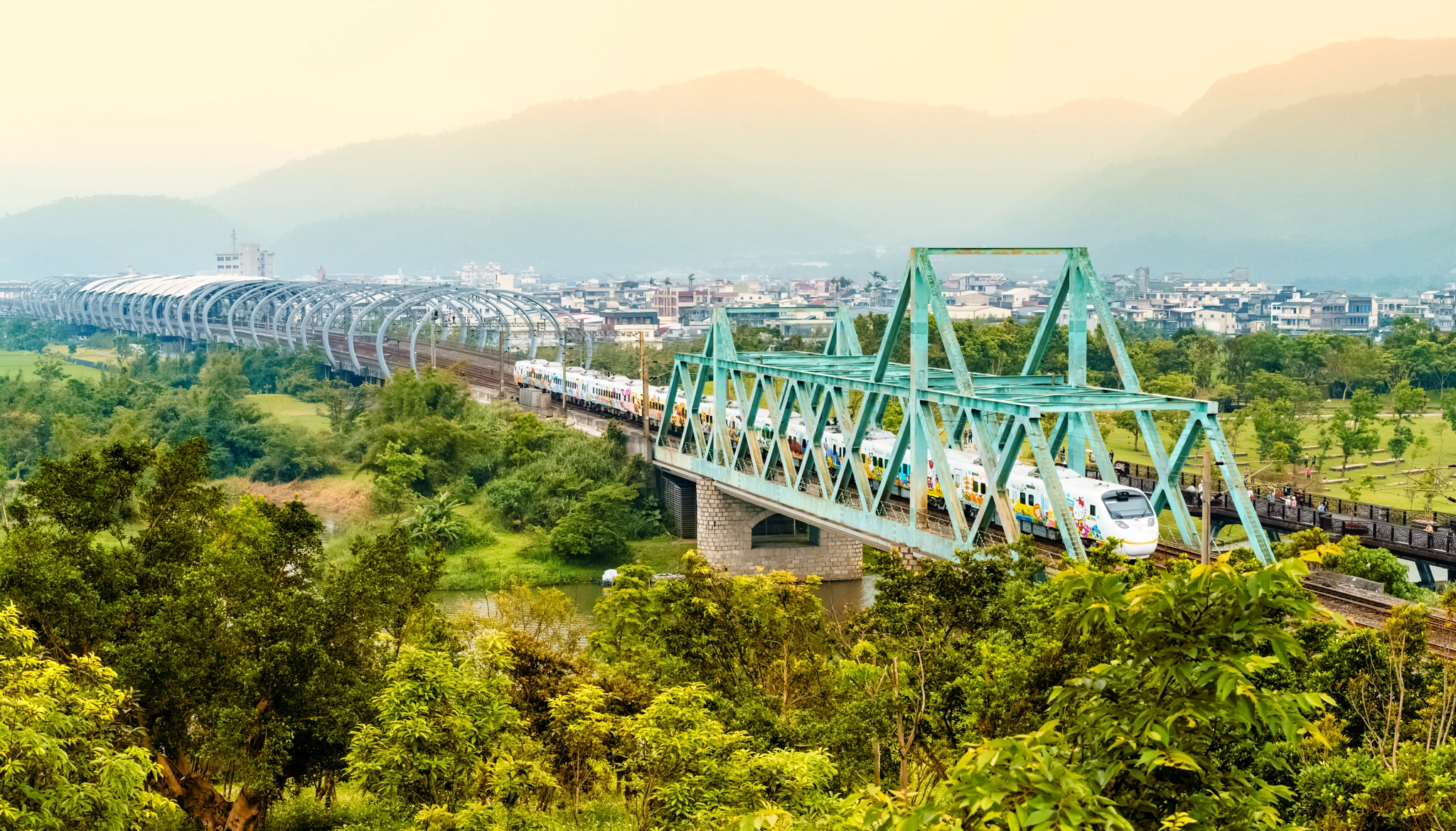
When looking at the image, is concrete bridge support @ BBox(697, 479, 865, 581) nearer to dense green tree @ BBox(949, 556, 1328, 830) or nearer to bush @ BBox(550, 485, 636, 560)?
bush @ BBox(550, 485, 636, 560)

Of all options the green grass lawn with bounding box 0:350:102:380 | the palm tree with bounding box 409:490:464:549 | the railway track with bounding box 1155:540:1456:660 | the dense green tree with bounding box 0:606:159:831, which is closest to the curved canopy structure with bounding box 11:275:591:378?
the green grass lawn with bounding box 0:350:102:380

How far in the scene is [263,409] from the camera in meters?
65.7

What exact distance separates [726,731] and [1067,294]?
15991mm

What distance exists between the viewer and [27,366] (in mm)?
99688

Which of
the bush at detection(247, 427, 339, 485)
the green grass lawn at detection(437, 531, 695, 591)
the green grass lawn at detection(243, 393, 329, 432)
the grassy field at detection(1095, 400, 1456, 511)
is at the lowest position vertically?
the green grass lawn at detection(437, 531, 695, 591)

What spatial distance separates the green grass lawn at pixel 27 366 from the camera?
89.4 meters

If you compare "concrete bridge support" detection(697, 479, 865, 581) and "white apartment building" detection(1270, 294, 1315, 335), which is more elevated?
"white apartment building" detection(1270, 294, 1315, 335)

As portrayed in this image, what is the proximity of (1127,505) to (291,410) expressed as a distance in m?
51.3

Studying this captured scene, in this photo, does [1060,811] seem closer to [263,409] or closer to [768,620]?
[768,620]

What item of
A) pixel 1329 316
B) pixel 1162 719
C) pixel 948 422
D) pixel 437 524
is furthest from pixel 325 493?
pixel 1329 316

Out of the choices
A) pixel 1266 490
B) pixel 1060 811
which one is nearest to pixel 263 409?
pixel 1266 490

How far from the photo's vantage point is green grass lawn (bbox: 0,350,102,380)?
8941 cm

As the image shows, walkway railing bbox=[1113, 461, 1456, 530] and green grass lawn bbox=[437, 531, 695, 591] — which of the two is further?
green grass lawn bbox=[437, 531, 695, 591]

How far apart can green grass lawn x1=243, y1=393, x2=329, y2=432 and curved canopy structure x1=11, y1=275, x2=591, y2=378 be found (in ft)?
13.4
